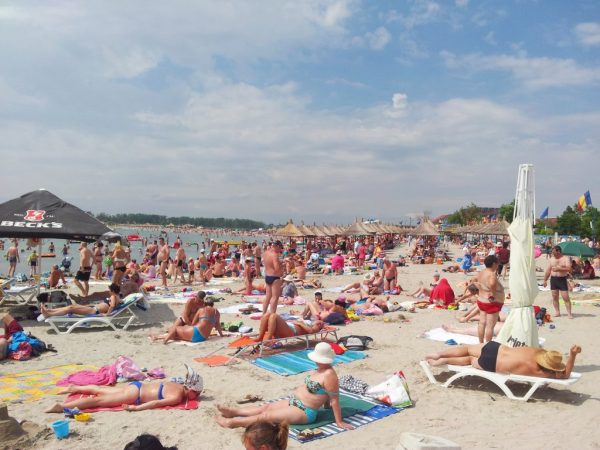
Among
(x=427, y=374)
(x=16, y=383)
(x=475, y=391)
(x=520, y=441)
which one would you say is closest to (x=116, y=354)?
(x=16, y=383)

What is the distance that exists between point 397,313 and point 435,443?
785cm

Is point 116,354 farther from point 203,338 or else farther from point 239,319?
point 239,319

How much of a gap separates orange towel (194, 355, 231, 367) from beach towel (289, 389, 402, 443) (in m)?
1.87

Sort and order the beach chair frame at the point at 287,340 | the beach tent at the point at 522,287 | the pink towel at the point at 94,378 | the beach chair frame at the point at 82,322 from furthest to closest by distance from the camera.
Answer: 1. the beach chair frame at the point at 82,322
2. the beach chair frame at the point at 287,340
3. the beach tent at the point at 522,287
4. the pink towel at the point at 94,378

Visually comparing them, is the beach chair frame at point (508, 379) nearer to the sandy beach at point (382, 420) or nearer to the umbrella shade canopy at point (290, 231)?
the sandy beach at point (382, 420)

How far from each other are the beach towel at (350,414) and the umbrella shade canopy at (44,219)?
592 centimetres

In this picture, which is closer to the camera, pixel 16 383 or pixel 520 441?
pixel 520 441

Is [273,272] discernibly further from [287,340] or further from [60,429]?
[60,429]

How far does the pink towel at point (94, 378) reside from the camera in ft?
17.6

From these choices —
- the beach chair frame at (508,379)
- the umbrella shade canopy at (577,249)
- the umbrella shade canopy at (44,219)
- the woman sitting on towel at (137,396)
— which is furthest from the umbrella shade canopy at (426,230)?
the woman sitting on towel at (137,396)

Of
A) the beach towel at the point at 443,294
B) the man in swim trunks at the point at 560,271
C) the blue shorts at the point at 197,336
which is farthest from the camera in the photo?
the beach towel at the point at 443,294

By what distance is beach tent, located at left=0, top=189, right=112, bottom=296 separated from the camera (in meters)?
8.50

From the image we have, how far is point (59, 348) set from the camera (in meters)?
7.05

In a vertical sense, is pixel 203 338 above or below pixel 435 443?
below
